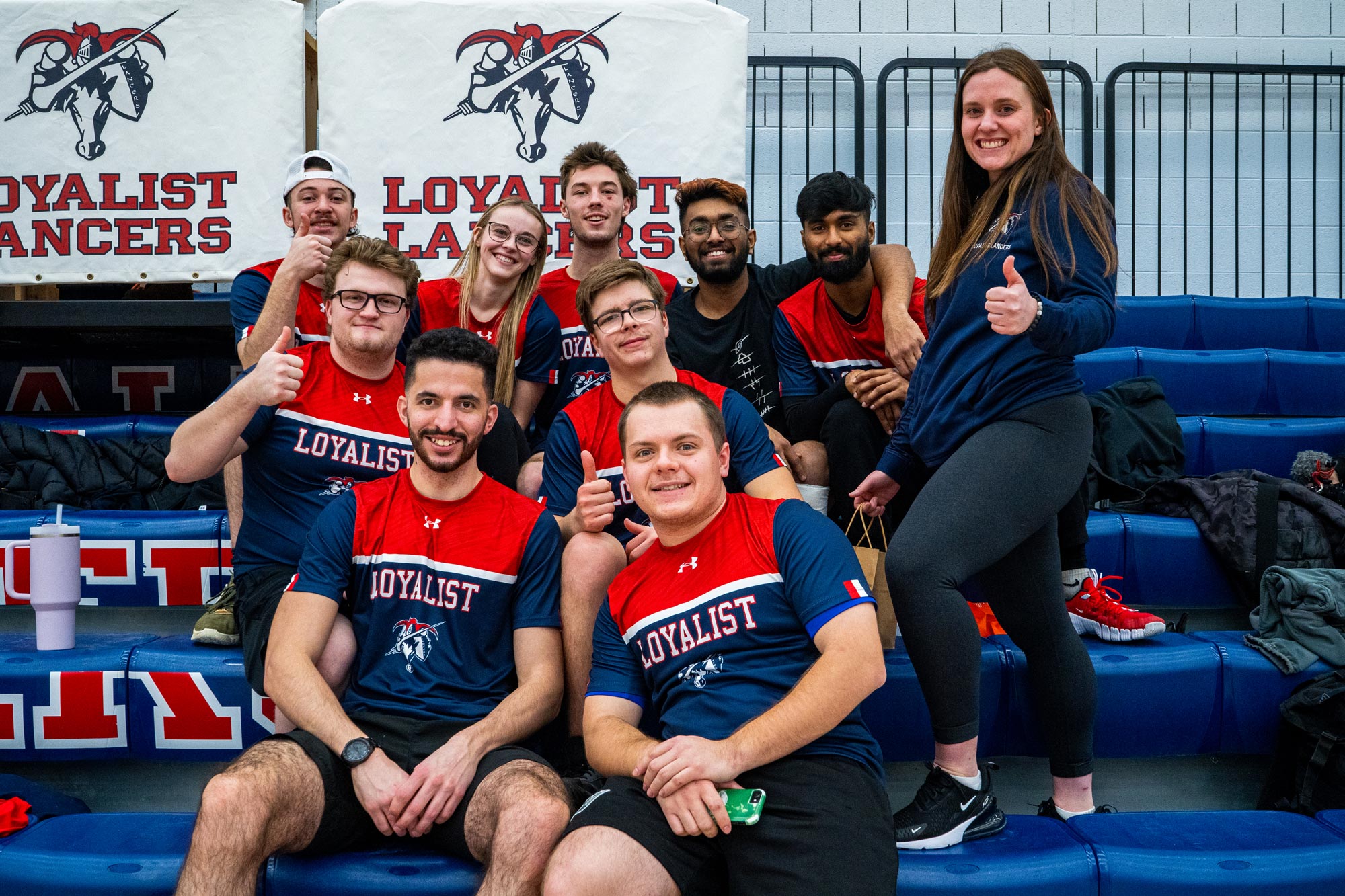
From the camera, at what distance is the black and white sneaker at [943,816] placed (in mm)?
1649

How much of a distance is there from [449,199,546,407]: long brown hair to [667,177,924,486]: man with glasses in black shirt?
353mm

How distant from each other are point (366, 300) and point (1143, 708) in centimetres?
178

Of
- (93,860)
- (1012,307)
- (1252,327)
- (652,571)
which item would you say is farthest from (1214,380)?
(93,860)

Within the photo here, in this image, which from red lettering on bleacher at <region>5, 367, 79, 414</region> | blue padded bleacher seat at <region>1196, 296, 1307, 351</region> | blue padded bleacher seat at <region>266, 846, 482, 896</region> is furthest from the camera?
blue padded bleacher seat at <region>1196, 296, 1307, 351</region>

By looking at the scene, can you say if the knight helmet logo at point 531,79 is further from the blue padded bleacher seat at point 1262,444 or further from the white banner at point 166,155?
the blue padded bleacher seat at point 1262,444

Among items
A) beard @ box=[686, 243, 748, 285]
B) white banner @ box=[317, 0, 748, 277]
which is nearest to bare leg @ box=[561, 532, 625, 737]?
beard @ box=[686, 243, 748, 285]

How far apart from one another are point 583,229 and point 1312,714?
6.41ft

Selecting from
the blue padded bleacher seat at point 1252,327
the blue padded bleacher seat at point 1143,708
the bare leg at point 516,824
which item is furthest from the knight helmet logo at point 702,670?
the blue padded bleacher seat at point 1252,327

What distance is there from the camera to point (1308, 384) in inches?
130

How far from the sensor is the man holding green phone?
137cm

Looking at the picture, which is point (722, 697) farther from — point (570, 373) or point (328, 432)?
point (570, 373)

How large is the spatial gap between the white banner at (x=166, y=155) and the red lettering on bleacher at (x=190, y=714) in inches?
61.4

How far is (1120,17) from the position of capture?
434 centimetres

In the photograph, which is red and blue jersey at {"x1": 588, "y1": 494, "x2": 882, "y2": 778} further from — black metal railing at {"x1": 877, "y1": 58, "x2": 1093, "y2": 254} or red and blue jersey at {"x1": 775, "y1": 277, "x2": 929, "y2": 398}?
black metal railing at {"x1": 877, "y1": 58, "x2": 1093, "y2": 254}
